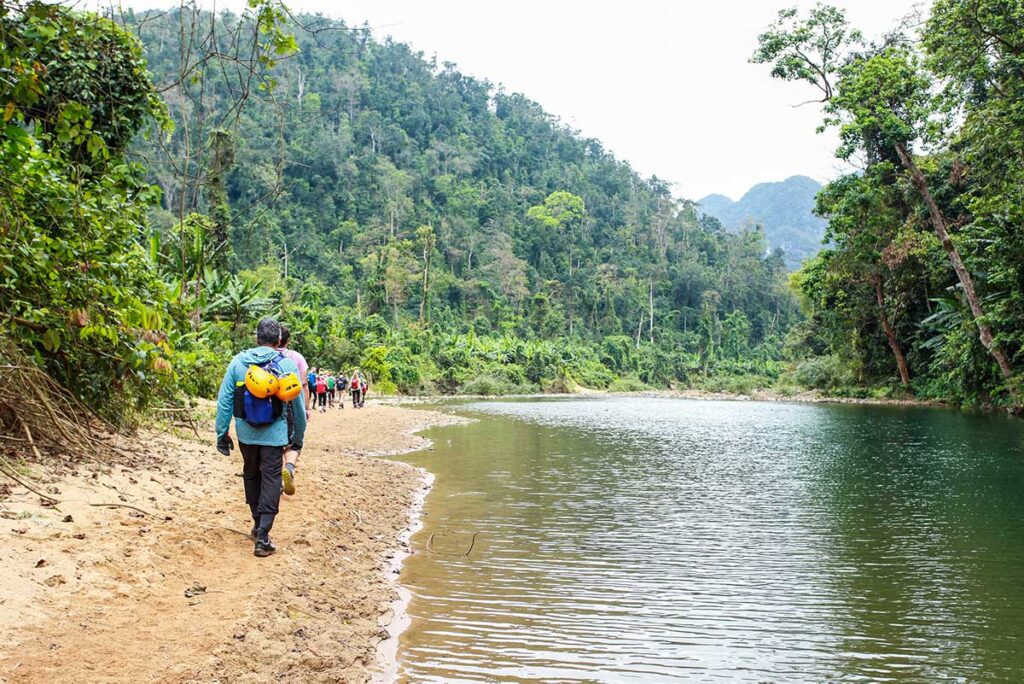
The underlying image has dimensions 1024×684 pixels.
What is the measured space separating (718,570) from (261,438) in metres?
4.15

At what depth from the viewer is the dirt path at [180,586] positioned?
130 inches

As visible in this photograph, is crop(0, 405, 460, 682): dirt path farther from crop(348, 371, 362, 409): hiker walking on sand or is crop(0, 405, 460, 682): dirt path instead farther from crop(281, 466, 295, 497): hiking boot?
crop(348, 371, 362, 409): hiker walking on sand

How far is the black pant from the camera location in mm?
4988

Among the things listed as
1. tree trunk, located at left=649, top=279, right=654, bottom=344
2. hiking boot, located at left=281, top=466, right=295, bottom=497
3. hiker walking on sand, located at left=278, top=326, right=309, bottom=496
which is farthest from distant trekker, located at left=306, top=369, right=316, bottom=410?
tree trunk, located at left=649, top=279, right=654, bottom=344

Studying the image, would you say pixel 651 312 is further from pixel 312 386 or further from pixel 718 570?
pixel 718 570

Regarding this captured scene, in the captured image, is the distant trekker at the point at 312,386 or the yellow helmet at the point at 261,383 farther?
the distant trekker at the point at 312,386

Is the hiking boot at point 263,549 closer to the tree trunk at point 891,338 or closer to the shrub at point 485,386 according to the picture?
the tree trunk at point 891,338

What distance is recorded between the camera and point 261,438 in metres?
4.96

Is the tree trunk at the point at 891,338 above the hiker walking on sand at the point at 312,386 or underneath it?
above

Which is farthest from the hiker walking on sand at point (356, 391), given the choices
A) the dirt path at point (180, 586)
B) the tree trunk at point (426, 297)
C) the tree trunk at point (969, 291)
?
the tree trunk at point (426, 297)

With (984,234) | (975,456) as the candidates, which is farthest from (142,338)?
(984,234)

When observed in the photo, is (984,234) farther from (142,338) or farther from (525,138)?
(525,138)

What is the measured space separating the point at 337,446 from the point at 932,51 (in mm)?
17737

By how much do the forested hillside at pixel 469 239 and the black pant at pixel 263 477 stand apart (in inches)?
1065
